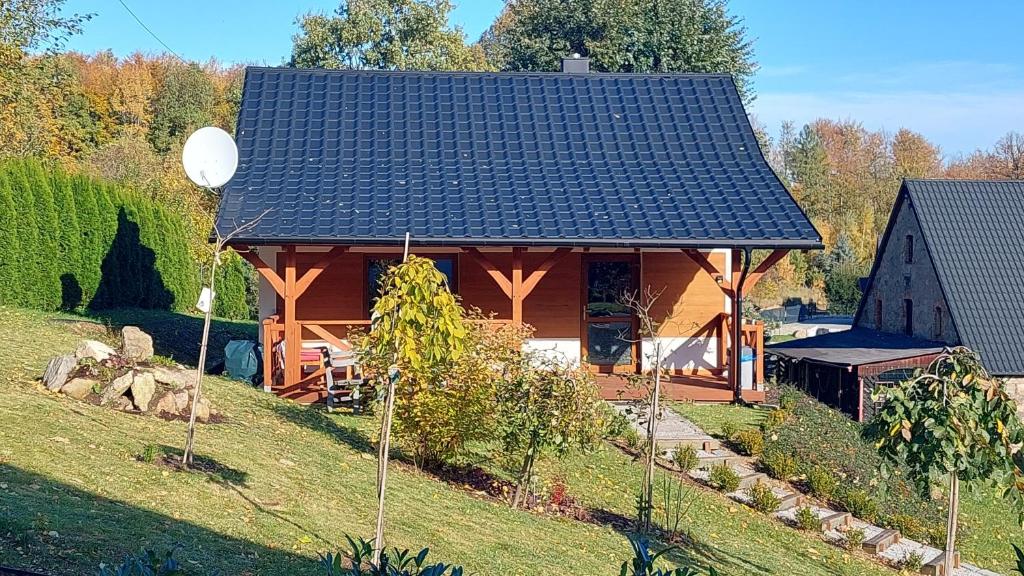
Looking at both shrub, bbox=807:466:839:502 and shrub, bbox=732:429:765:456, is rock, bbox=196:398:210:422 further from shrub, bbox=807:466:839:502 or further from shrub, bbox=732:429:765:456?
shrub, bbox=807:466:839:502

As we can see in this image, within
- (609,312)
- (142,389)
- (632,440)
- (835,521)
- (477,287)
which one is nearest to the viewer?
(142,389)

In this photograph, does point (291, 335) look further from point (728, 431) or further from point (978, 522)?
point (978, 522)

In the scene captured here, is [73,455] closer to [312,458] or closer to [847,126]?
[312,458]

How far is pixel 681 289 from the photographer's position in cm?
1658

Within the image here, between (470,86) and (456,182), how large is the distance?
10.4 feet

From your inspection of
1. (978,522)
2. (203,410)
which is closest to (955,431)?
(203,410)

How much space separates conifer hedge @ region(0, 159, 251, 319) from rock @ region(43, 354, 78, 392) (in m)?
7.56

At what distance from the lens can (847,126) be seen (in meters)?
61.6

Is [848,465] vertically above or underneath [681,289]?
underneath

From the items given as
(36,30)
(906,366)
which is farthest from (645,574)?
(36,30)

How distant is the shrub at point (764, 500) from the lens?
11.0 m

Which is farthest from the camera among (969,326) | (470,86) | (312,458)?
(969,326)

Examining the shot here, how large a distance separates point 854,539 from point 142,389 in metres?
7.31

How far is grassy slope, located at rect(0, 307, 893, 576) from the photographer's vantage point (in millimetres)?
5977
